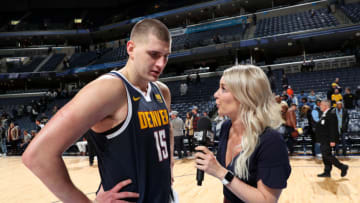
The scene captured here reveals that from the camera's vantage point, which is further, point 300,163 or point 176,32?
point 176,32

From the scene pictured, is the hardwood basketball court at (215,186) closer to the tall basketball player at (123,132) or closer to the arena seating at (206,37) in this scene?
the tall basketball player at (123,132)

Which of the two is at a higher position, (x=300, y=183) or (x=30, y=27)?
(x=30, y=27)

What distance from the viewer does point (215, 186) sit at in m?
5.19

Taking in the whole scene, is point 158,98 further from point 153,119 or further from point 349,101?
point 349,101

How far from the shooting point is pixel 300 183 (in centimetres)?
500

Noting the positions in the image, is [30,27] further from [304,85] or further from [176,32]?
[304,85]

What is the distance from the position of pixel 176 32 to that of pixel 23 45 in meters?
17.0

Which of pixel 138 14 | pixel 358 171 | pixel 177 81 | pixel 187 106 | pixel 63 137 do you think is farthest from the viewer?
pixel 138 14

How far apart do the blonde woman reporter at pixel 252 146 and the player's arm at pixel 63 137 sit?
2.17ft

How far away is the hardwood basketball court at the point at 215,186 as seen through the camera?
4.24m

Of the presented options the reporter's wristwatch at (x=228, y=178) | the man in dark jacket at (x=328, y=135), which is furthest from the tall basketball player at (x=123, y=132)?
the man in dark jacket at (x=328, y=135)

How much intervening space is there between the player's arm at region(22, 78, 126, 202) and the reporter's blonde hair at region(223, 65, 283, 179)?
758mm

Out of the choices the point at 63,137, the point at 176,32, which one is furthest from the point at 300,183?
the point at 176,32

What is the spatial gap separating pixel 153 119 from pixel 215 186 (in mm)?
4321
